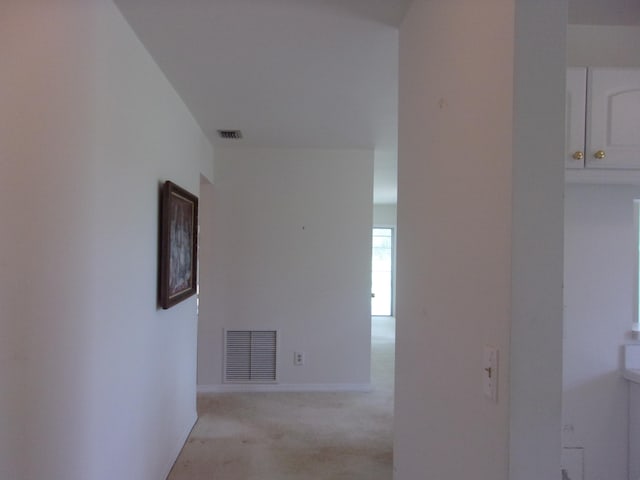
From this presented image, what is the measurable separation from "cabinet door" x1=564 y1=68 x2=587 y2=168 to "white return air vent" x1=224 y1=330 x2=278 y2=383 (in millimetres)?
3119

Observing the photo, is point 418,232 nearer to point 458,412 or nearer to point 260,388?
point 458,412

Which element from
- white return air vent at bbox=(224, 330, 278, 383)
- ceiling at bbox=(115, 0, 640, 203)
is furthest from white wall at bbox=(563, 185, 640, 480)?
white return air vent at bbox=(224, 330, 278, 383)

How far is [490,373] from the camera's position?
0.90 meters

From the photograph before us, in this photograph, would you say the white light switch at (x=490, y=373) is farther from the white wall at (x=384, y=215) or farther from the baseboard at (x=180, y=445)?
the white wall at (x=384, y=215)

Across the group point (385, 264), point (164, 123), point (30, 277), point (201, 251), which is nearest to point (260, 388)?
point (201, 251)

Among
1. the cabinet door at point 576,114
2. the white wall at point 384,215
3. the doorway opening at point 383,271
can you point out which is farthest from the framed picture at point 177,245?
the doorway opening at point 383,271

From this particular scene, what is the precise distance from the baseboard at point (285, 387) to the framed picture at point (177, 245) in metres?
1.44

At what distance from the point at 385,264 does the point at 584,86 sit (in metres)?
7.26

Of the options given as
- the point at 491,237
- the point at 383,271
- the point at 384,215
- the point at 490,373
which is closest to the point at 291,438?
the point at 490,373

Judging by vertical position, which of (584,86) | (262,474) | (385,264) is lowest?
(262,474)

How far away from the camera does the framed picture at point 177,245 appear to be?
2.20 metres

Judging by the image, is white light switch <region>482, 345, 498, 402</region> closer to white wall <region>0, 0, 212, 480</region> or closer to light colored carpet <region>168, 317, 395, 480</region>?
white wall <region>0, 0, 212, 480</region>

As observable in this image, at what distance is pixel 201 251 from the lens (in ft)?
13.0

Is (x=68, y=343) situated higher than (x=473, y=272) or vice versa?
(x=473, y=272)
